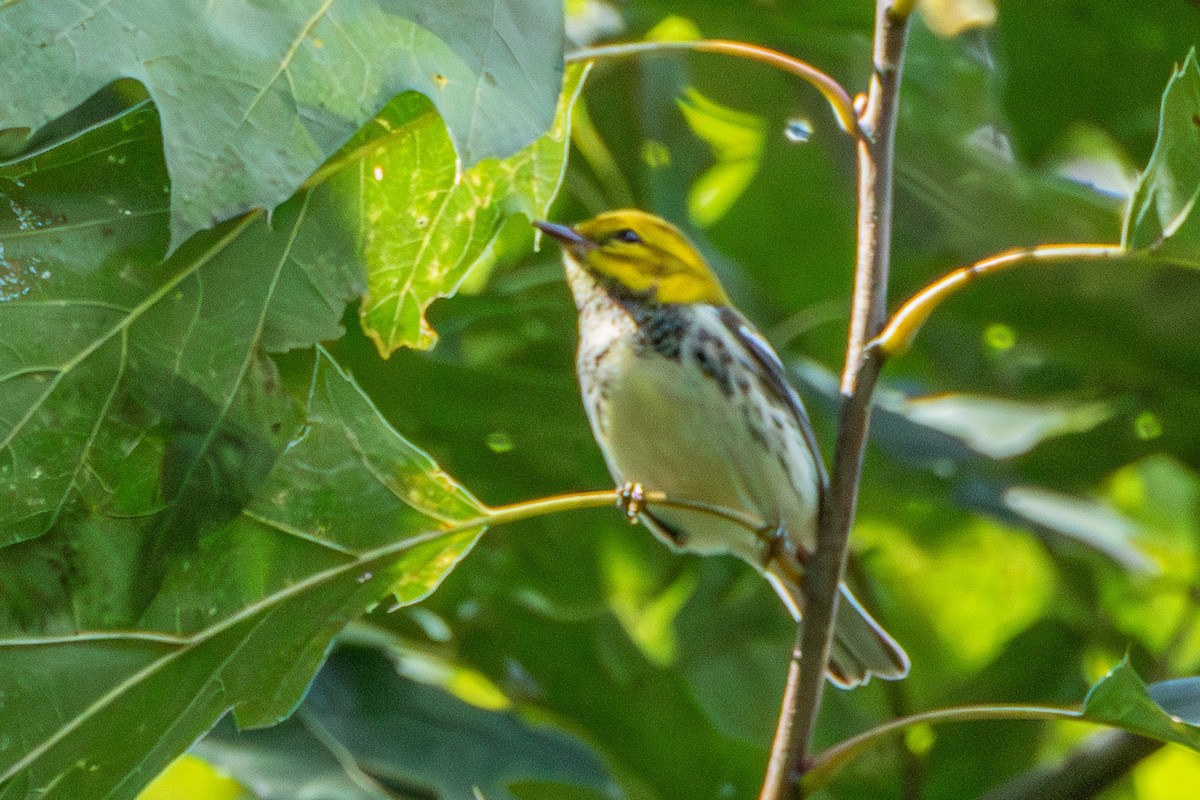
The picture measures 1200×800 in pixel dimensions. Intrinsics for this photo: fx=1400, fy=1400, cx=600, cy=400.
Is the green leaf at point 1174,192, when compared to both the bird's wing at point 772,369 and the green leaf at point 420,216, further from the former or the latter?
the bird's wing at point 772,369

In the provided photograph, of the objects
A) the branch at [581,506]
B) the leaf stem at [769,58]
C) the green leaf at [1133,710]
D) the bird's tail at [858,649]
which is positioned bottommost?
the bird's tail at [858,649]

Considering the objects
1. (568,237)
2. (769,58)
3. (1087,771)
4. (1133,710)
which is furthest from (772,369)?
(1133,710)

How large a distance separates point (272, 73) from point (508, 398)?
4.60 ft

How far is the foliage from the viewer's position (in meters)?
1.28

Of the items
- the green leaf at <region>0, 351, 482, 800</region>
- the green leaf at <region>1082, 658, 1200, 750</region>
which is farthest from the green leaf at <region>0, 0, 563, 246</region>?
the green leaf at <region>1082, 658, 1200, 750</region>

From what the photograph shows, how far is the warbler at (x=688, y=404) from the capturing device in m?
2.52

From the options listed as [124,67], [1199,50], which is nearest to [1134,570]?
[1199,50]

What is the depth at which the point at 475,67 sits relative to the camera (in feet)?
4.14

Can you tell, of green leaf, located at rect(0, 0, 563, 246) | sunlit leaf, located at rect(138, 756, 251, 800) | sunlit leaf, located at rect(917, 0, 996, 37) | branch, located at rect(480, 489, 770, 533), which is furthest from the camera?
sunlit leaf, located at rect(138, 756, 251, 800)

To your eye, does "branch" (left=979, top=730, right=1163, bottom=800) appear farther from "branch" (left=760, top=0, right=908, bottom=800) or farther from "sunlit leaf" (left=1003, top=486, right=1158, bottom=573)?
"branch" (left=760, top=0, right=908, bottom=800)

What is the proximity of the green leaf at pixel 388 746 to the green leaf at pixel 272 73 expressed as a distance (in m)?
1.18

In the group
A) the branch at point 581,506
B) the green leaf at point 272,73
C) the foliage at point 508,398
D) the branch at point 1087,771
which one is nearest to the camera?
the green leaf at point 272,73

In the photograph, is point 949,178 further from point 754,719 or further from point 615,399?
point 754,719

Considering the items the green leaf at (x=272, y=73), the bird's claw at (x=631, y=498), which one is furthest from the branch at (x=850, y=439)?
the green leaf at (x=272, y=73)
